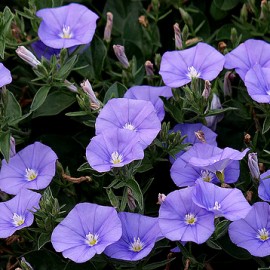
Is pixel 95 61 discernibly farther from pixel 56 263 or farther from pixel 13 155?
pixel 56 263

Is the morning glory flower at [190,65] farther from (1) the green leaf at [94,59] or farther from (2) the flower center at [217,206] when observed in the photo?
(2) the flower center at [217,206]

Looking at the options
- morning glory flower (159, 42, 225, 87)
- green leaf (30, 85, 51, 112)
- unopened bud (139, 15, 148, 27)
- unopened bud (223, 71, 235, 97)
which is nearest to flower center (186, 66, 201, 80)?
morning glory flower (159, 42, 225, 87)

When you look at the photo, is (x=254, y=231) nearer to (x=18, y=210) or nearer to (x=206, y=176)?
(x=206, y=176)

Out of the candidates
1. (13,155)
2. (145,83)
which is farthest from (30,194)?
(145,83)

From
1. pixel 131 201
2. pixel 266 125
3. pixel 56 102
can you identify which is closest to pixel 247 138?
pixel 266 125

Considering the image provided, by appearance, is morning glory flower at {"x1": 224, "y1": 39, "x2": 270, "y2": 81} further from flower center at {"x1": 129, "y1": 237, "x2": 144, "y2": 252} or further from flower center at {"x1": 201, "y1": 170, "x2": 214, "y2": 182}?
flower center at {"x1": 129, "y1": 237, "x2": 144, "y2": 252}

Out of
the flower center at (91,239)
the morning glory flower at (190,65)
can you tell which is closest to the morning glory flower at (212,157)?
the morning glory flower at (190,65)
